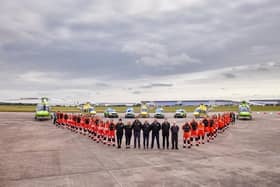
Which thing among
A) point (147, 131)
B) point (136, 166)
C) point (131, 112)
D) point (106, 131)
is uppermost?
point (131, 112)

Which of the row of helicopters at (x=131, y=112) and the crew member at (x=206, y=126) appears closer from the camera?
the crew member at (x=206, y=126)

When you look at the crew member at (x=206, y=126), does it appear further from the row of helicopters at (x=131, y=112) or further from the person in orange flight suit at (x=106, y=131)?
the row of helicopters at (x=131, y=112)

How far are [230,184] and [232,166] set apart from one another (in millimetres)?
2637

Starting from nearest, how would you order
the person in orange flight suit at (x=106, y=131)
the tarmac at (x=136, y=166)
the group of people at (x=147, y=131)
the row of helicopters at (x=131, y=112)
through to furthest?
1. the tarmac at (x=136, y=166)
2. the group of people at (x=147, y=131)
3. the person in orange flight suit at (x=106, y=131)
4. the row of helicopters at (x=131, y=112)

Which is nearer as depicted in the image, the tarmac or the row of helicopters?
the tarmac

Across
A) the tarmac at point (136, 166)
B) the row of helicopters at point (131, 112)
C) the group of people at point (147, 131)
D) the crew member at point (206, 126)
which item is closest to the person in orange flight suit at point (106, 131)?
the group of people at point (147, 131)

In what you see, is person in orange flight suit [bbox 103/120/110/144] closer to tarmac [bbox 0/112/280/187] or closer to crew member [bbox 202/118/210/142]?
tarmac [bbox 0/112/280/187]

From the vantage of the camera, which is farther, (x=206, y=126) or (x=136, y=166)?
(x=206, y=126)

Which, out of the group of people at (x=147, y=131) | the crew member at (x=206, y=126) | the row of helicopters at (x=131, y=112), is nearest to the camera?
the group of people at (x=147, y=131)

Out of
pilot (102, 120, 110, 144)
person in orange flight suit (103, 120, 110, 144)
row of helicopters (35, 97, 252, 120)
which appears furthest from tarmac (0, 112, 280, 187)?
row of helicopters (35, 97, 252, 120)

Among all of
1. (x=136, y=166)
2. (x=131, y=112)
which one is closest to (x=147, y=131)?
(x=136, y=166)

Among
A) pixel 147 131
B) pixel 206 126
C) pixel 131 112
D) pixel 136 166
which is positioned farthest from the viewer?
pixel 131 112

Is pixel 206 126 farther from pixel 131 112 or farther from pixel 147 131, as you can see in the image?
pixel 131 112

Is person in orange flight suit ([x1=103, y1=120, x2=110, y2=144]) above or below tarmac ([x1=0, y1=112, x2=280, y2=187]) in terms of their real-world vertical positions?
above
